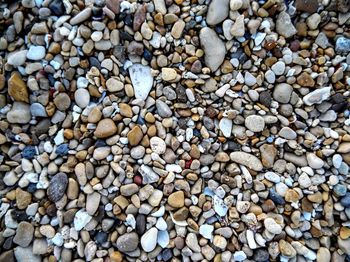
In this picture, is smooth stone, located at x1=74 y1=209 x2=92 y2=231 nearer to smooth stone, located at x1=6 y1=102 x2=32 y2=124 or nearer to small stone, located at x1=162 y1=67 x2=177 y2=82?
smooth stone, located at x1=6 y1=102 x2=32 y2=124

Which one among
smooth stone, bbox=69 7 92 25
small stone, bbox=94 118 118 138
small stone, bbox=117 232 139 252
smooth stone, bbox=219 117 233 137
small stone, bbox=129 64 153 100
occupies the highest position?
smooth stone, bbox=69 7 92 25

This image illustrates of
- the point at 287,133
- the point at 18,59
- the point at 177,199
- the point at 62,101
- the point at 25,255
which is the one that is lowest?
the point at 25,255

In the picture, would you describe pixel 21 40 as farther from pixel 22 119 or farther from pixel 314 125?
pixel 314 125

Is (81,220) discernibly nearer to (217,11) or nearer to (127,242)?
(127,242)

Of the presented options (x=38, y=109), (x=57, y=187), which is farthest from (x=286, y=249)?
(x=38, y=109)

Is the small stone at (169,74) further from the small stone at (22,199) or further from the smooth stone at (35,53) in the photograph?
Result: the small stone at (22,199)

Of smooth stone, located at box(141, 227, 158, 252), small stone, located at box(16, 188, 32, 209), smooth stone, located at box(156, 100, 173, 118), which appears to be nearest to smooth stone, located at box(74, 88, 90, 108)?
smooth stone, located at box(156, 100, 173, 118)

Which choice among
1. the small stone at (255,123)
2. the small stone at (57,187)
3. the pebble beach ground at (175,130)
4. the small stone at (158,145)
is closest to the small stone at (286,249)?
the pebble beach ground at (175,130)
